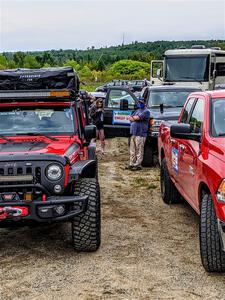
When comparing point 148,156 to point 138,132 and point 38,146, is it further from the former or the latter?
point 38,146

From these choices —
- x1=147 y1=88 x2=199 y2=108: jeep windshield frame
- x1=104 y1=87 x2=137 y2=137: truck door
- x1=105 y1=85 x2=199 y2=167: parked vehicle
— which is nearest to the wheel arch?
x1=105 y1=85 x2=199 y2=167: parked vehicle

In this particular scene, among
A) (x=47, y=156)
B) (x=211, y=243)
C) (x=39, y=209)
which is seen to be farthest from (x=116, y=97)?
(x=211, y=243)

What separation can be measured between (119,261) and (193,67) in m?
13.1

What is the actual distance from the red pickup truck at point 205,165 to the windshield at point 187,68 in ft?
34.1

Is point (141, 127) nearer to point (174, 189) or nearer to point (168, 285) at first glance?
point (174, 189)

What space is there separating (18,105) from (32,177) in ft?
5.69

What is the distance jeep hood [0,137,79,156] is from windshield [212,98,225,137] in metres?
1.67

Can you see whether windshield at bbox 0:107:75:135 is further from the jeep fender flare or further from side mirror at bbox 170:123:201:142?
side mirror at bbox 170:123:201:142

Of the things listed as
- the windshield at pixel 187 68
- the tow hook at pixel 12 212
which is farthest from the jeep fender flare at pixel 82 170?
the windshield at pixel 187 68

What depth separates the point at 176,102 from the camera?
12.9 meters

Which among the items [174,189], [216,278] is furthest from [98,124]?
[216,278]

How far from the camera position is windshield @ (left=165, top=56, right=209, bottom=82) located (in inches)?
710

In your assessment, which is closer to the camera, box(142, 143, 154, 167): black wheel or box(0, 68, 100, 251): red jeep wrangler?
box(0, 68, 100, 251): red jeep wrangler

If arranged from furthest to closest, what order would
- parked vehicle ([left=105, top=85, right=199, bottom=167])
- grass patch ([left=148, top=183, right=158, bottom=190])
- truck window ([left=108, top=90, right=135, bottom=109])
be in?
truck window ([left=108, top=90, right=135, bottom=109]) < parked vehicle ([left=105, top=85, right=199, bottom=167]) < grass patch ([left=148, top=183, right=158, bottom=190])
